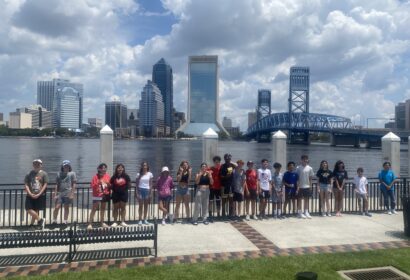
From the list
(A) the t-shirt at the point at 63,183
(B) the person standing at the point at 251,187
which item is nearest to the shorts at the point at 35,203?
(A) the t-shirt at the point at 63,183

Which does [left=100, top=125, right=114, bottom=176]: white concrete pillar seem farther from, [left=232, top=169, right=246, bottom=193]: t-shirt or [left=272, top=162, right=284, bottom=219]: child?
[left=272, top=162, right=284, bottom=219]: child

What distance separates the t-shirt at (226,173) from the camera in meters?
10.0

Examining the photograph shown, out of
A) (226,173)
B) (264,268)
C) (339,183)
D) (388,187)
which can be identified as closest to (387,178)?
(388,187)

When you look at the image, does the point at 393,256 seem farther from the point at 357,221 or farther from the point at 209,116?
the point at 209,116

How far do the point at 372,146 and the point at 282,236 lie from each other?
397 feet

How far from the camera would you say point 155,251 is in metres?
7.10

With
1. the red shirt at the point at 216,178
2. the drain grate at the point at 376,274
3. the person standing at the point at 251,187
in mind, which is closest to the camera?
the drain grate at the point at 376,274

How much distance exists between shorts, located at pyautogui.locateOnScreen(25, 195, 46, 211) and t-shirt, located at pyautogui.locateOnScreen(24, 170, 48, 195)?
15 cm

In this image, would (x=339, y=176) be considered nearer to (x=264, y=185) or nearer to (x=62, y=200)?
(x=264, y=185)

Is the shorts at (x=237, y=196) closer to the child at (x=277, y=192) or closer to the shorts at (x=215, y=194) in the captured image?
the shorts at (x=215, y=194)

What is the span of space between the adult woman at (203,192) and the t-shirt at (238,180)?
64cm

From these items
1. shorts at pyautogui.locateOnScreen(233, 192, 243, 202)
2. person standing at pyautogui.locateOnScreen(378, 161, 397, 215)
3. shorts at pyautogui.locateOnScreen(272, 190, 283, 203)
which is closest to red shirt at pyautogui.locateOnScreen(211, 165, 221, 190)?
shorts at pyautogui.locateOnScreen(233, 192, 243, 202)

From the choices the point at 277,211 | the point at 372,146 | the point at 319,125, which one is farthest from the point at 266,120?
the point at 277,211

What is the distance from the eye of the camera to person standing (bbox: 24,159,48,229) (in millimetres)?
8891
